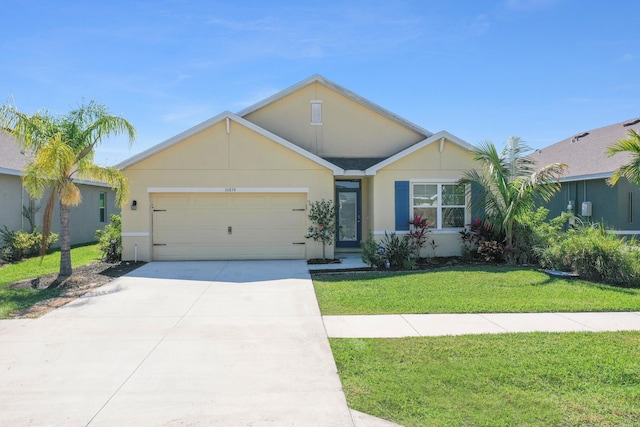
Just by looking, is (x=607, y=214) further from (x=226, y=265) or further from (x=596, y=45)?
(x=226, y=265)

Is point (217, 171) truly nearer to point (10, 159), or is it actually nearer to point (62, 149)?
point (62, 149)

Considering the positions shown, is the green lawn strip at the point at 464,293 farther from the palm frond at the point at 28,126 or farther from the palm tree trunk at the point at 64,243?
the palm frond at the point at 28,126

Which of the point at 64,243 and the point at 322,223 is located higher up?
the point at 322,223

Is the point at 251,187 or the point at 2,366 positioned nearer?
the point at 2,366

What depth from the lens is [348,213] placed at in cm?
1534

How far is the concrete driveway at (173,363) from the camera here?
3.94 metres

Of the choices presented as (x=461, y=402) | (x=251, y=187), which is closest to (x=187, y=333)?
(x=461, y=402)

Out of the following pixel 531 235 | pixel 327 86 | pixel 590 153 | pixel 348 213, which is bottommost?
pixel 531 235

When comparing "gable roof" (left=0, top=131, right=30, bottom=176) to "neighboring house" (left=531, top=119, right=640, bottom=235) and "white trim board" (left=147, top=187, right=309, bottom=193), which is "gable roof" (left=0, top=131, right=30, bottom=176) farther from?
"neighboring house" (left=531, top=119, right=640, bottom=235)

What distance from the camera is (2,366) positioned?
5027 mm

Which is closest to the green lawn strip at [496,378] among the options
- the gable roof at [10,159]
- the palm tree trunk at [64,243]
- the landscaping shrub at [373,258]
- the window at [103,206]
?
the landscaping shrub at [373,258]

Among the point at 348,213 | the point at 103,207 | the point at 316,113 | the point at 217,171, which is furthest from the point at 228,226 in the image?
the point at 103,207

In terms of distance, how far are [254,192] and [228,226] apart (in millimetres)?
1361

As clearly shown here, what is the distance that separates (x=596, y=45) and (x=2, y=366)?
16743 mm
